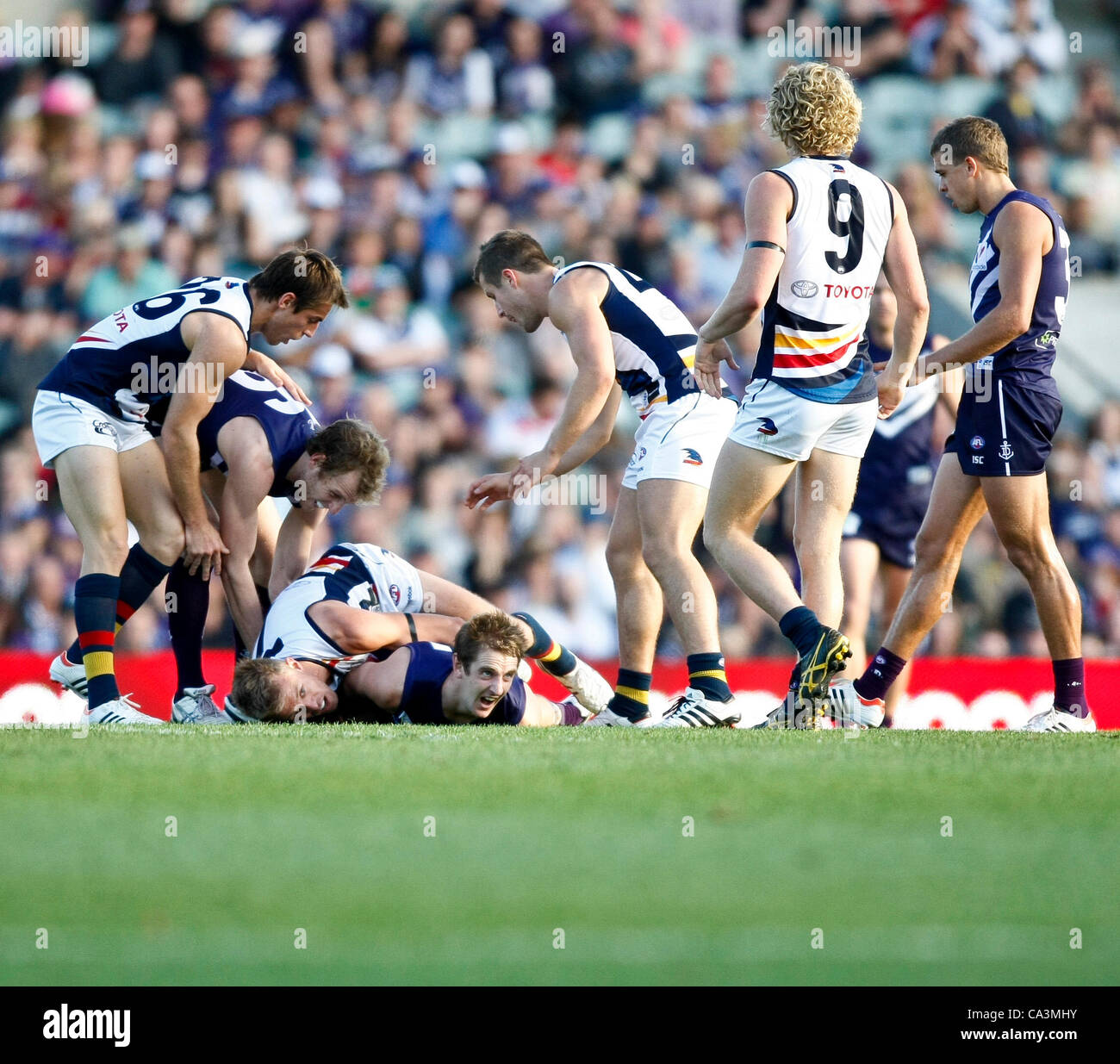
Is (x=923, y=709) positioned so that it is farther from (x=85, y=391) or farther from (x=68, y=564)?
(x=68, y=564)

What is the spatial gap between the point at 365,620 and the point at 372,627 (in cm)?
4

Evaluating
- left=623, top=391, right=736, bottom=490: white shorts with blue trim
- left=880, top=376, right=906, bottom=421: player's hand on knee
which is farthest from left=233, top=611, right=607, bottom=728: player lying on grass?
left=880, top=376, right=906, bottom=421: player's hand on knee

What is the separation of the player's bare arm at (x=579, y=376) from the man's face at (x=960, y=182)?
1.49 metres

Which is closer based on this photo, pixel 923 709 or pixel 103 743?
pixel 103 743

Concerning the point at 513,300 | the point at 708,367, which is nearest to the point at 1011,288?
the point at 708,367

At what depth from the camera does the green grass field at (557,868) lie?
2.36 meters

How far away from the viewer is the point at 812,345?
5852mm

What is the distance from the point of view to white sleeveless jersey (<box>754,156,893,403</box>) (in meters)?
5.80

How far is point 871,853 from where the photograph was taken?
3.06 m

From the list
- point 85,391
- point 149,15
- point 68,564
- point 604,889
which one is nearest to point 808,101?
point 85,391

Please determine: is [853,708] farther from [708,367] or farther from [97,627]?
[97,627]

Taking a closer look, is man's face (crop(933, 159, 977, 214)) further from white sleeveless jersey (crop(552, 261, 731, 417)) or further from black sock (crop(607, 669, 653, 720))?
black sock (crop(607, 669, 653, 720))

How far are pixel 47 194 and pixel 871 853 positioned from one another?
10.9 m

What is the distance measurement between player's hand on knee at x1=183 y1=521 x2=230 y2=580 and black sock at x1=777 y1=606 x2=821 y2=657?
252 centimetres
